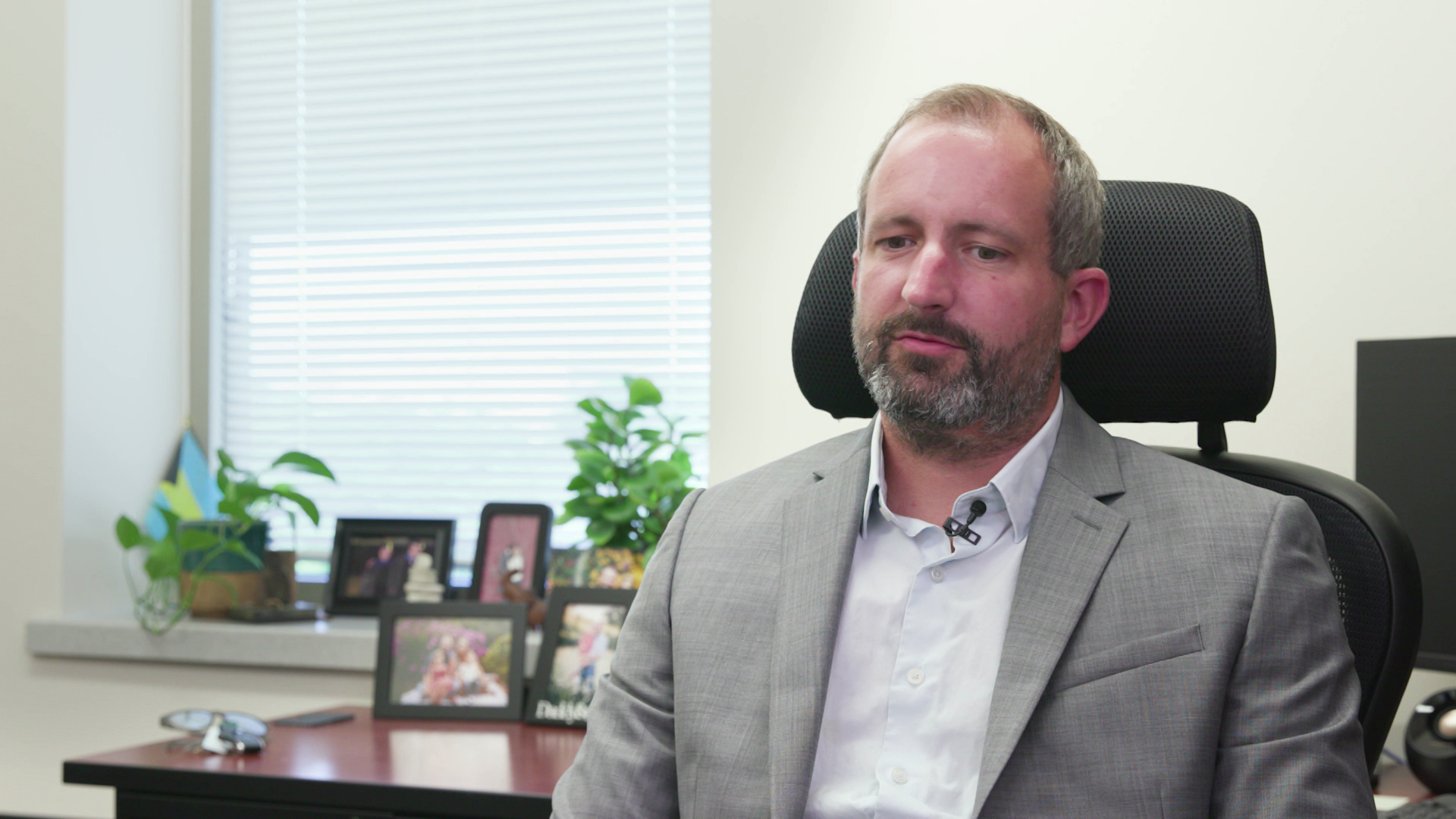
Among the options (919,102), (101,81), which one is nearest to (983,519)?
(919,102)

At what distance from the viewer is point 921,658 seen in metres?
1.22

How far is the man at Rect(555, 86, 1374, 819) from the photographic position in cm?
109

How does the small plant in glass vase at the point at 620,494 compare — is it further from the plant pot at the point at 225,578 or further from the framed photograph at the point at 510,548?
the plant pot at the point at 225,578

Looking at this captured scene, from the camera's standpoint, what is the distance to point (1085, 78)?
215 centimetres

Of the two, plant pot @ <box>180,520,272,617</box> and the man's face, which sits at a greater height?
the man's face

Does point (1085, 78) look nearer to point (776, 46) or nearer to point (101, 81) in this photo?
point (776, 46)

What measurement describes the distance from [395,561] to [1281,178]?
2.04 meters

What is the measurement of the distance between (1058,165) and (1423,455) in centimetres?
84

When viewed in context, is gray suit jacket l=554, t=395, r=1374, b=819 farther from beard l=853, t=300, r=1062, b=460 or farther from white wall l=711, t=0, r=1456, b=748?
white wall l=711, t=0, r=1456, b=748

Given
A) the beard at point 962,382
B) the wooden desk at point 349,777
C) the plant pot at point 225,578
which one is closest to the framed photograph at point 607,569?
the wooden desk at point 349,777

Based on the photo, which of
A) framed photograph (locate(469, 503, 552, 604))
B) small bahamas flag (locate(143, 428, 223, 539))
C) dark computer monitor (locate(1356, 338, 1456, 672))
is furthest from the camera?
small bahamas flag (locate(143, 428, 223, 539))

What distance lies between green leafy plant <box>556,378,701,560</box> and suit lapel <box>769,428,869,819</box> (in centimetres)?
106

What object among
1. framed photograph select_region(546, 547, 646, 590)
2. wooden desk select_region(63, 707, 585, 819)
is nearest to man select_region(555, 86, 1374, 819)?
wooden desk select_region(63, 707, 585, 819)

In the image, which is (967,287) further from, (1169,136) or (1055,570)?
(1169,136)
